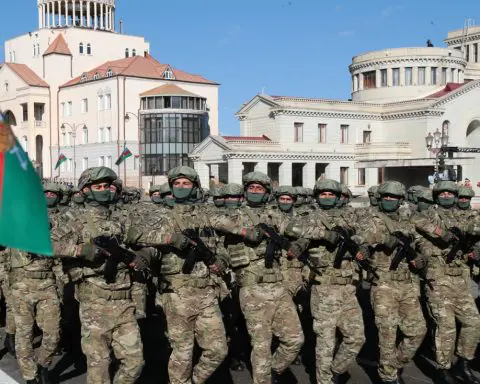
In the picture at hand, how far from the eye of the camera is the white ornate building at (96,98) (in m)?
59.4

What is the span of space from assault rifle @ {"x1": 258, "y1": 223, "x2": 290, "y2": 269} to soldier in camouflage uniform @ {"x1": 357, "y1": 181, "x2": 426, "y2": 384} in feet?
2.96

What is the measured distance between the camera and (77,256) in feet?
19.5

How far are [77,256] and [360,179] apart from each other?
1878 inches

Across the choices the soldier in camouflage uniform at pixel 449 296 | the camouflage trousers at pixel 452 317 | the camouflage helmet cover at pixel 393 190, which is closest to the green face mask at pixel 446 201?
the soldier in camouflage uniform at pixel 449 296

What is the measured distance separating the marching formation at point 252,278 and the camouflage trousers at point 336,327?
12mm

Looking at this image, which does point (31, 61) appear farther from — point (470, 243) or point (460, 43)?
point (470, 243)

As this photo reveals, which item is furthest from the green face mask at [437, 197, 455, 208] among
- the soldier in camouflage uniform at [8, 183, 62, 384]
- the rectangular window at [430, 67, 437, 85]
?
the rectangular window at [430, 67, 437, 85]

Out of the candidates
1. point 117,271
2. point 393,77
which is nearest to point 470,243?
point 117,271

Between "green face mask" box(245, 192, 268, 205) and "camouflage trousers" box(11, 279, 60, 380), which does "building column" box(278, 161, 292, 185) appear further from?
"camouflage trousers" box(11, 279, 60, 380)

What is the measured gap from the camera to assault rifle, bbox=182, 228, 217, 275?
6238 millimetres

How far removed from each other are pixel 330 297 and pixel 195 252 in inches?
65.5

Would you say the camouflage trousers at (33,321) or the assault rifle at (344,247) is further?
the camouflage trousers at (33,321)

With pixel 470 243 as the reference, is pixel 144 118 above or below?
above

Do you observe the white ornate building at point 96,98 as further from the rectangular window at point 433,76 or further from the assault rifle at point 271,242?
the assault rifle at point 271,242
